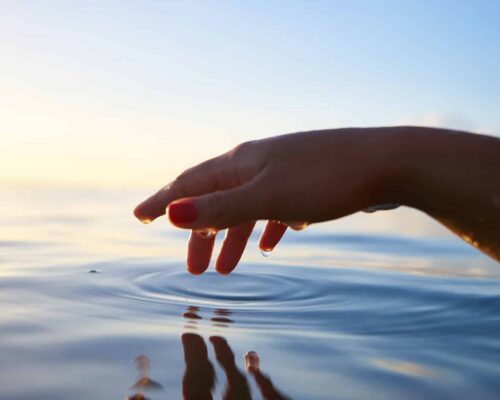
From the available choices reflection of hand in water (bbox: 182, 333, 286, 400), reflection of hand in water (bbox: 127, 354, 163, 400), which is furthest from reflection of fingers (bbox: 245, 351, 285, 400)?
reflection of hand in water (bbox: 127, 354, 163, 400)

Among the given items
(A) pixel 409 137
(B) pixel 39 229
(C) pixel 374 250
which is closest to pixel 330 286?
(A) pixel 409 137

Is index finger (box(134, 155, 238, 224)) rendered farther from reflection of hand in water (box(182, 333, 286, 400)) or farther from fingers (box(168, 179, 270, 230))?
reflection of hand in water (box(182, 333, 286, 400))

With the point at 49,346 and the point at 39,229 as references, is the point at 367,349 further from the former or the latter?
the point at 39,229

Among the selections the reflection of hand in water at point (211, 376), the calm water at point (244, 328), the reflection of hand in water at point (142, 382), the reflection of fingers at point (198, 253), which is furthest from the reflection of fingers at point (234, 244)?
the reflection of hand in water at point (142, 382)

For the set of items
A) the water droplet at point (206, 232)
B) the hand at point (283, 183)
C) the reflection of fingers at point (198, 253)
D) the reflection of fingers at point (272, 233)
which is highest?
the hand at point (283, 183)

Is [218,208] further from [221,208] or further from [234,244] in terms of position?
[234,244]

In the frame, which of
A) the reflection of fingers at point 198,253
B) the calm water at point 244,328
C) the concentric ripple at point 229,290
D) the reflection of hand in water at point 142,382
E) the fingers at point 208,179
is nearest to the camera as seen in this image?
the reflection of hand in water at point 142,382

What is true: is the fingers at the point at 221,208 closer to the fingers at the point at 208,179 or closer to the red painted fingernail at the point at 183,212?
the red painted fingernail at the point at 183,212
